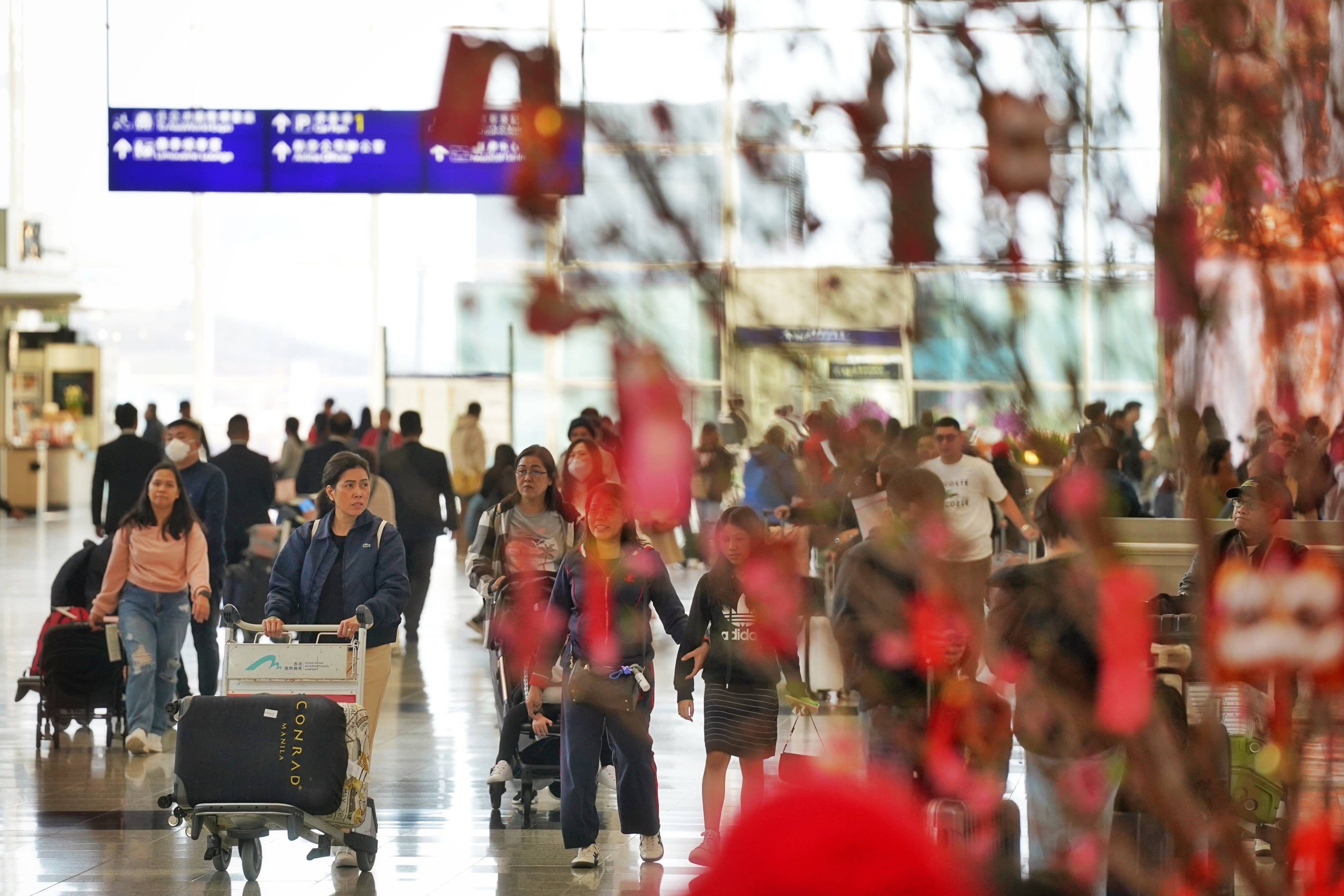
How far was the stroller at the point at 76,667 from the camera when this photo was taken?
9.26 m

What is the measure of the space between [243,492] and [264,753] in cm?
592

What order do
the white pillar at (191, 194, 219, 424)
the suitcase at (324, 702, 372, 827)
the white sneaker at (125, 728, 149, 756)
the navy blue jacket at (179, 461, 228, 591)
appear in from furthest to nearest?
1. the white pillar at (191, 194, 219, 424)
2. the navy blue jacket at (179, 461, 228, 591)
3. the white sneaker at (125, 728, 149, 756)
4. the suitcase at (324, 702, 372, 827)

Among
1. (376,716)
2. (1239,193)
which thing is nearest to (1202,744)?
(1239,193)

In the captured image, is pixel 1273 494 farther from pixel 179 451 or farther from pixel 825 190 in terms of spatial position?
pixel 179 451

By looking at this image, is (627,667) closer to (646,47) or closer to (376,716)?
(376,716)

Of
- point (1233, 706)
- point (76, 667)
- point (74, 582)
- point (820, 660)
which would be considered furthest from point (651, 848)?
point (74, 582)

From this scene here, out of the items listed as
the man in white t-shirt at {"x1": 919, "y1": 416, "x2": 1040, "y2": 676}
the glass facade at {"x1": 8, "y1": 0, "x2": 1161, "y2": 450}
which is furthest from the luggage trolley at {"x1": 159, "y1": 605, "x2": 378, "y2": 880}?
the glass facade at {"x1": 8, "y1": 0, "x2": 1161, "y2": 450}

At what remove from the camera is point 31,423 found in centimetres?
3119

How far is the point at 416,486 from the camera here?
12.7 metres

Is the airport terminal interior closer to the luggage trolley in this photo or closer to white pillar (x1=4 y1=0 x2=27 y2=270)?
the luggage trolley

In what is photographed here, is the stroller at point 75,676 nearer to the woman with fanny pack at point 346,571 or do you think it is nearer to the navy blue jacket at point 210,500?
the navy blue jacket at point 210,500

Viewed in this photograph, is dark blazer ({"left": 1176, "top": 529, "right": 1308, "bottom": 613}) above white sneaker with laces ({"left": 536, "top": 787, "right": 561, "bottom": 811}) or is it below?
above

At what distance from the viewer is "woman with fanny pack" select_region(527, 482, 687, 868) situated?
652 centimetres

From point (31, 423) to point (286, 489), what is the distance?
50.4 ft
